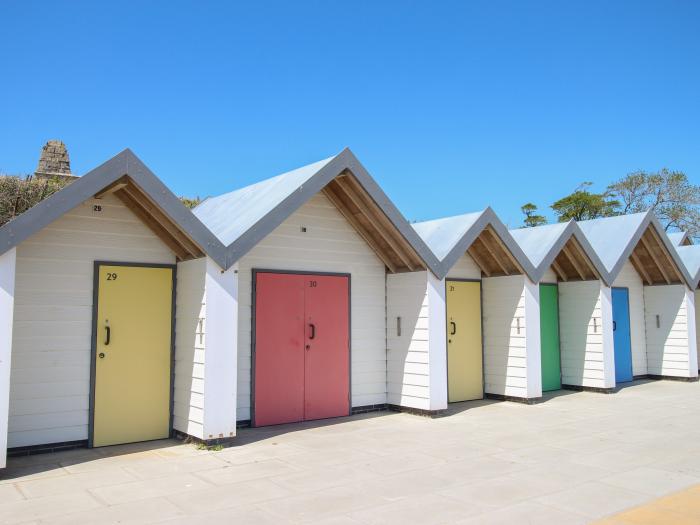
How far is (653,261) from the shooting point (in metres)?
14.3

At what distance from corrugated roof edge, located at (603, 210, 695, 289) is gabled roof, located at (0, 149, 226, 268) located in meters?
8.46

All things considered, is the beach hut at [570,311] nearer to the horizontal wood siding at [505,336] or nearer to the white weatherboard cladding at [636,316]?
the horizontal wood siding at [505,336]

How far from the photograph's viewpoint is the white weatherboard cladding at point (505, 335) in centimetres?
1102

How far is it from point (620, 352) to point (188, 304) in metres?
10.4

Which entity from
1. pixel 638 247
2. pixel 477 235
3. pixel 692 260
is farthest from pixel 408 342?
pixel 692 260

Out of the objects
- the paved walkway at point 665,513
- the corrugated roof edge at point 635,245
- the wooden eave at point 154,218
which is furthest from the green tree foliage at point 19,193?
the paved walkway at point 665,513

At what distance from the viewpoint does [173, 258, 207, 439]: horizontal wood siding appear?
24.6 ft

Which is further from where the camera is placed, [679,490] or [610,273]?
[610,273]

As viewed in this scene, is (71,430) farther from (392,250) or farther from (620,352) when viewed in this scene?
(620,352)

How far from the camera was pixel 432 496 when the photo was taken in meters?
5.50

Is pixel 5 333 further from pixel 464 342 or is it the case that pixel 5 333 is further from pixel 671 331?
pixel 671 331

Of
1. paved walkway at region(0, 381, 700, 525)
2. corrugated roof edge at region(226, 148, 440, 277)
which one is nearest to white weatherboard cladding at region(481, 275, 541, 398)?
paved walkway at region(0, 381, 700, 525)

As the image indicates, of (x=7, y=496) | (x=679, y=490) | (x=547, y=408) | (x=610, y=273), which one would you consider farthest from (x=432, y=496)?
(x=610, y=273)

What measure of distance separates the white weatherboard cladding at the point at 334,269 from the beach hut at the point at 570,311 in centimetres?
348
